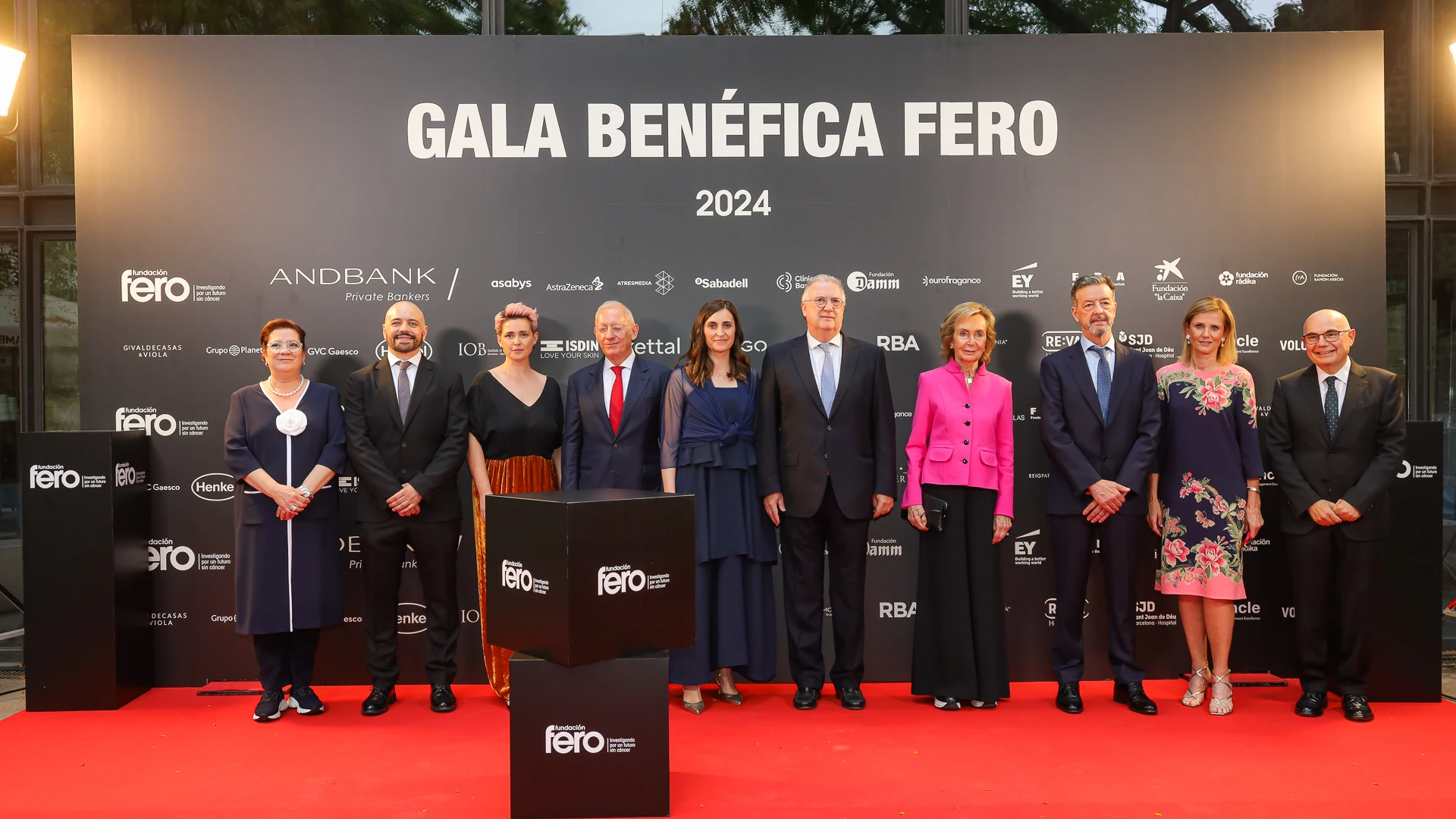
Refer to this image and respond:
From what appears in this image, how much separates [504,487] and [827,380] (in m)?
1.51

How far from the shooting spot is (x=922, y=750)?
141 inches

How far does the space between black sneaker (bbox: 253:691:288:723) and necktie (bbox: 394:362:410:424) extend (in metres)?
1.29

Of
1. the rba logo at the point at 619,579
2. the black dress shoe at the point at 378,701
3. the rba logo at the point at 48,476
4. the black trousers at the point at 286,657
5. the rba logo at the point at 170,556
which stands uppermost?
the rba logo at the point at 48,476

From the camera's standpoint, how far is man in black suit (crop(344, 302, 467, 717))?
4098 millimetres

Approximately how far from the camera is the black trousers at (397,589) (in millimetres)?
4129

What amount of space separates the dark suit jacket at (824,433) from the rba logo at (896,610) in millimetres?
848

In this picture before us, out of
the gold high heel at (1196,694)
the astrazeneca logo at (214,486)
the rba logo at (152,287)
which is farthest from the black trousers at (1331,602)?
the rba logo at (152,287)

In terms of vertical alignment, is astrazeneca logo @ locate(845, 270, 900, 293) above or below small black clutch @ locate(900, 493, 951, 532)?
above

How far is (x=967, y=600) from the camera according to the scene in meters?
4.08

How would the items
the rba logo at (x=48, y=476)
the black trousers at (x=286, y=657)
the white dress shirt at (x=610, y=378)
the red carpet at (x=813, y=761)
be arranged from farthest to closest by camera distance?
the rba logo at (x=48, y=476), the white dress shirt at (x=610, y=378), the black trousers at (x=286, y=657), the red carpet at (x=813, y=761)

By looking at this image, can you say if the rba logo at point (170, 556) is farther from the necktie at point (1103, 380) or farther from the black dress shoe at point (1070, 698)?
the necktie at point (1103, 380)

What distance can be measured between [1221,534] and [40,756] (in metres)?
4.86

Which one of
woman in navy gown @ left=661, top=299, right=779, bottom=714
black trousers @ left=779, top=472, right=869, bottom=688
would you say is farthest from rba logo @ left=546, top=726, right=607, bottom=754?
black trousers @ left=779, top=472, right=869, bottom=688

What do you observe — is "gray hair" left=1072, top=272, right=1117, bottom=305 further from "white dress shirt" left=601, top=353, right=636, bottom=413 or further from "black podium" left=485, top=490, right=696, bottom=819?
"black podium" left=485, top=490, right=696, bottom=819
